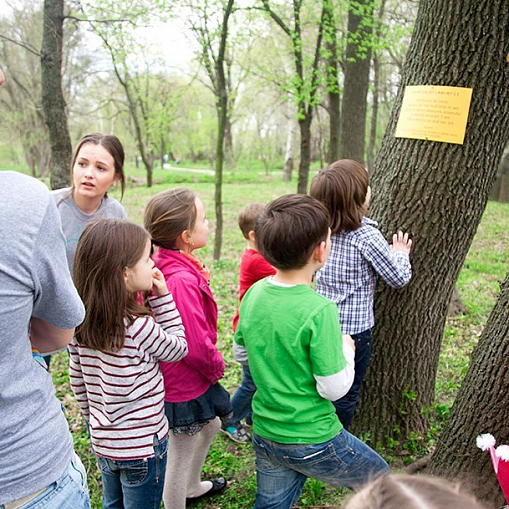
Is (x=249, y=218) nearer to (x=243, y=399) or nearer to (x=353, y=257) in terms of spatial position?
(x=353, y=257)

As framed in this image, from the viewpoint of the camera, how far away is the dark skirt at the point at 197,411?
2170mm

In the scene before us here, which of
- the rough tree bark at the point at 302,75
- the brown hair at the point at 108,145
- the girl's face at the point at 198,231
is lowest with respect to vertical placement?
the girl's face at the point at 198,231

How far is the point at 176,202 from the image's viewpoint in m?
2.28

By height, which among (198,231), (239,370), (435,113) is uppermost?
(435,113)

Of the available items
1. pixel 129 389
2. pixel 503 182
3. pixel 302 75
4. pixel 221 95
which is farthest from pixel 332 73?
pixel 129 389

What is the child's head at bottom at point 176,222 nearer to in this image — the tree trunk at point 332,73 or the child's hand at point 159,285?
the child's hand at point 159,285

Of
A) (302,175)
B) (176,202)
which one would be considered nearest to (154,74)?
(302,175)

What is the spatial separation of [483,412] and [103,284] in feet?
5.62

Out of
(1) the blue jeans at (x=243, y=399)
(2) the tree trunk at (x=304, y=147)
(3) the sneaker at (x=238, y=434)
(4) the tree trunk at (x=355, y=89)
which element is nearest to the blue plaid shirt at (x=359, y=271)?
(1) the blue jeans at (x=243, y=399)

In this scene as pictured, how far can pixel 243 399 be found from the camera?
10.3ft

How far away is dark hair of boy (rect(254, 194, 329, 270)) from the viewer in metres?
1.80

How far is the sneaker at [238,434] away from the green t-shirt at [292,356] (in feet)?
4.11

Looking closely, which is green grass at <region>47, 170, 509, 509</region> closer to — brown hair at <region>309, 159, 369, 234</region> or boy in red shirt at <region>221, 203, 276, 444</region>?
boy in red shirt at <region>221, 203, 276, 444</region>

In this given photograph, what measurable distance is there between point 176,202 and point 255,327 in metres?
0.77
